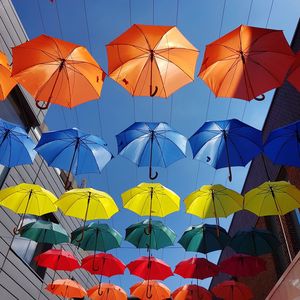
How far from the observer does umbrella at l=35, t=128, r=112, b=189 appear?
6906mm

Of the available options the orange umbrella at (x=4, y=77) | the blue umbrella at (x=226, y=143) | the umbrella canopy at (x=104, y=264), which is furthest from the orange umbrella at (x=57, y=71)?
the umbrella canopy at (x=104, y=264)

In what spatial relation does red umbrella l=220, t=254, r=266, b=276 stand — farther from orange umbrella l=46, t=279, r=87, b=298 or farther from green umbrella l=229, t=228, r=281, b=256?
orange umbrella l=46, t=279, r=87, b=298

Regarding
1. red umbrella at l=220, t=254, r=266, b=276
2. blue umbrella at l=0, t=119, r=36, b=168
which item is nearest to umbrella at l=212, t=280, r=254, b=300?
red umbrella at l=220, t=254, r=266, b=276

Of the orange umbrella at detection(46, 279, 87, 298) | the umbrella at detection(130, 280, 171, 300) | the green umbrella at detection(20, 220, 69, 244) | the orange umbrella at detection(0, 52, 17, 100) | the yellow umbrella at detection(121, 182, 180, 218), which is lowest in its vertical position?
the orange umbrella at detection(46, 279, 87, 298)

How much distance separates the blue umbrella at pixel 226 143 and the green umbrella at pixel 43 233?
4.31 m

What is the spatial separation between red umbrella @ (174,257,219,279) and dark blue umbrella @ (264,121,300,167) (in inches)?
173

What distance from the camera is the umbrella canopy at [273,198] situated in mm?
7543

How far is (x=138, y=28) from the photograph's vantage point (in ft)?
16.5

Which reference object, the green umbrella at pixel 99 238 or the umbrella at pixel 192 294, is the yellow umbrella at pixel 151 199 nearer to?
the green umbrella at pixel 99 238

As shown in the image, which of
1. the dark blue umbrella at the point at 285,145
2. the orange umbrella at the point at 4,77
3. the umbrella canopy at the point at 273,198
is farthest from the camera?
the umbrella canopy at the point at 273,198

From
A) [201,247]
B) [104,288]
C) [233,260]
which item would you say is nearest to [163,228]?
[201,247]

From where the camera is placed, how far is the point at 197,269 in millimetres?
9531

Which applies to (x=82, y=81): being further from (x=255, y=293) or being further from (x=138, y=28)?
(x=255, y=293)

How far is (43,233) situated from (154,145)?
397cm
